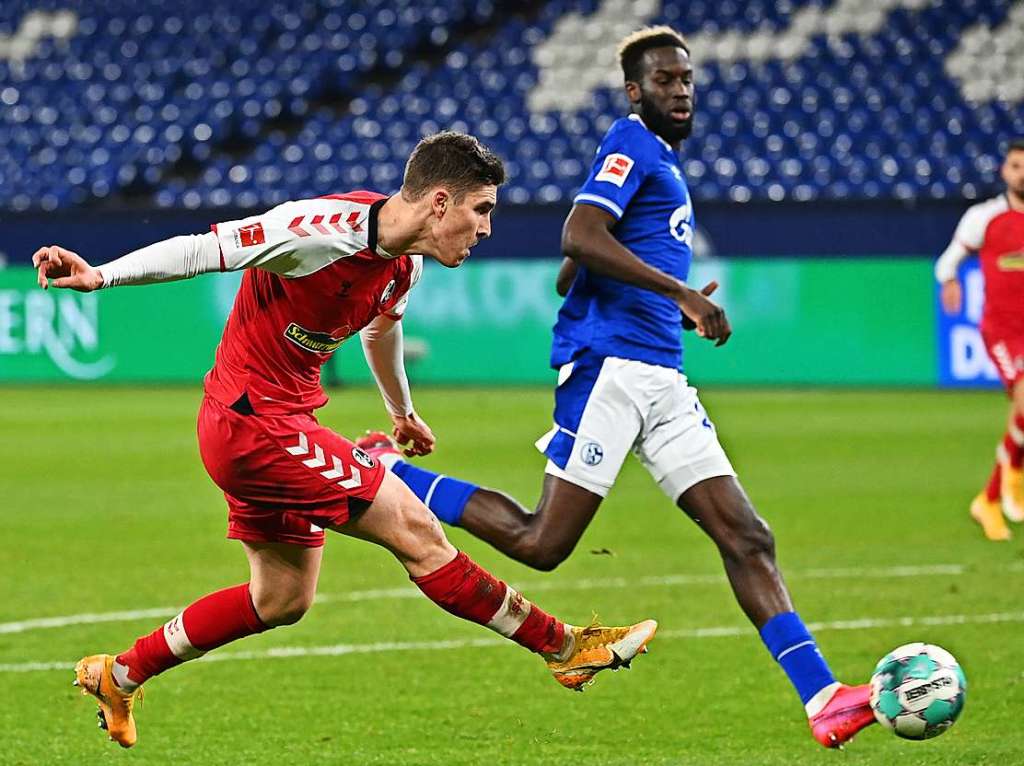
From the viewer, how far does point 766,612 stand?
4.93m

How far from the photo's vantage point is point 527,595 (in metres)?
7.77

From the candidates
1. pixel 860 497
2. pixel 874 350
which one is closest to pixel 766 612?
pixel 860 497

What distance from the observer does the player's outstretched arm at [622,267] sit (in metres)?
4.84

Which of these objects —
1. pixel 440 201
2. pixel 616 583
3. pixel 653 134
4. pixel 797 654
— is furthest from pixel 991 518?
pixel 440 201

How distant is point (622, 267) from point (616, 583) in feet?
10.2

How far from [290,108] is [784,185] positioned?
7.63 m

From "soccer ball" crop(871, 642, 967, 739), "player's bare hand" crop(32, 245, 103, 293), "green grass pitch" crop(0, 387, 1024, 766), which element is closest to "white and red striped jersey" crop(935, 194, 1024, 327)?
"green grass pitch" crop(0, 387, 1024, 766)

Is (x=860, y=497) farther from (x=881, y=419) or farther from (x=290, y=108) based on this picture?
(x=290, y=108)

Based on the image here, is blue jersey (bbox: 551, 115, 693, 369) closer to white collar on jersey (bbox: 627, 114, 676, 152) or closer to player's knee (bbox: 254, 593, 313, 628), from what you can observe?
white collar on jersey (bbox: 627, 114, 676, 152)

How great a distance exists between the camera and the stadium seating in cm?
2144

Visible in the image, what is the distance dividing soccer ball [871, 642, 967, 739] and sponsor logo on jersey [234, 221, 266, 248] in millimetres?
2021

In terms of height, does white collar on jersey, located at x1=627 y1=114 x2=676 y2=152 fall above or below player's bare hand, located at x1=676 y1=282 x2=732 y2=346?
above

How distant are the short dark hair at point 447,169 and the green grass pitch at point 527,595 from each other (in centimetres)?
168

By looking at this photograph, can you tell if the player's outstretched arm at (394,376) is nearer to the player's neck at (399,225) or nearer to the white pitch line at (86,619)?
the player's neck at (399,225)
